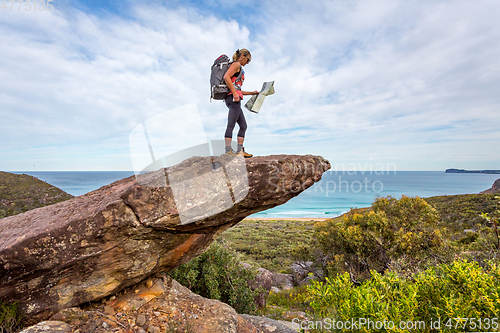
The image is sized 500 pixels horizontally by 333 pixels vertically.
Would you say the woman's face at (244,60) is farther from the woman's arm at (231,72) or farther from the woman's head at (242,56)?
the woman's arm at (231,72)

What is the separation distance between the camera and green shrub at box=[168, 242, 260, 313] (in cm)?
698

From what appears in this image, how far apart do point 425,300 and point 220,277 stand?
6048 mm

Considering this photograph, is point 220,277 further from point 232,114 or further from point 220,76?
point 220,76

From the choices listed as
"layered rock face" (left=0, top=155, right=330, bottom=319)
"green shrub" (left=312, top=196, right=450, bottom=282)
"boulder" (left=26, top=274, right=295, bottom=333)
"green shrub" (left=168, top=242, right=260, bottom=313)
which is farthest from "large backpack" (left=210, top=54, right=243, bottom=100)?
"green shrub" (left=312, top=196, right=450, bottom=282)

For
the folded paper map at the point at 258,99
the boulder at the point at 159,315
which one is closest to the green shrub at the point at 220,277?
the boulder at the point at 159,315

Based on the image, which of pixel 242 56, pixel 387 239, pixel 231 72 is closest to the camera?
pixel 231 72

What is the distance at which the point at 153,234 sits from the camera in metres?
4.28

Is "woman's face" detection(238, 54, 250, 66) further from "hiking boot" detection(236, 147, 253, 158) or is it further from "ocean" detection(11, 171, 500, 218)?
"ocean" detection(11, 171, 500, 218)

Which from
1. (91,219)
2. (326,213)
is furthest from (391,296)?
(326,213)

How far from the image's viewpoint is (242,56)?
476cm

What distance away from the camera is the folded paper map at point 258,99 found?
5.13 m

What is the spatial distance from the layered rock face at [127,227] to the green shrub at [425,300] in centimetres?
202

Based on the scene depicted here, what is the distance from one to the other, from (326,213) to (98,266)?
54.0 m

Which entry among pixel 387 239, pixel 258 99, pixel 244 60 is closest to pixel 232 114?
pixel 258 99
